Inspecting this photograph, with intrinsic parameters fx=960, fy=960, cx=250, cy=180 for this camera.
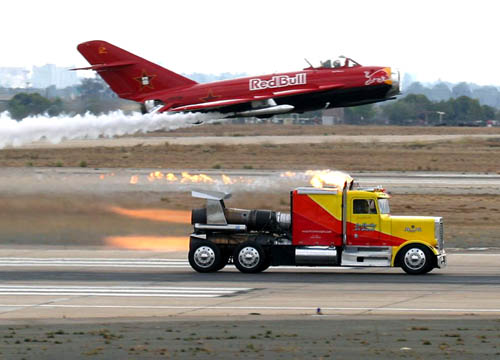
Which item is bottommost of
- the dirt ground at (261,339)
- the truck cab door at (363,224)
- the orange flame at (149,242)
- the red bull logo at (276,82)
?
the dirt ground at (261,339)

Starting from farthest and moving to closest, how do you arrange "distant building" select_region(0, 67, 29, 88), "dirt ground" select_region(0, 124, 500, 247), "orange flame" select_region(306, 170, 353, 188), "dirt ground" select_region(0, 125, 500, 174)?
"distant building" select_region(0, 67, 29, 88), "dirt ground" select_region(0, 125, 500, 174), "dirt ground" select_region(0, 124, 500, 247), "orange flame" select_region(306, 170, 353, 188)

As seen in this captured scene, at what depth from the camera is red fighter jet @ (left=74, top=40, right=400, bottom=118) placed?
47062mm

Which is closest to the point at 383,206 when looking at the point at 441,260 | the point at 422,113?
the point at 441,260

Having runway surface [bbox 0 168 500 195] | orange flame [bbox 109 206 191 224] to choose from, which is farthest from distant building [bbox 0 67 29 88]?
orange flame [bbox 109 206 191 224]

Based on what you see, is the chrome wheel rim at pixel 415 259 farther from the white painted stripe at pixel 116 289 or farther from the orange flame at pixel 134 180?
the orange flame at pixel 134 180

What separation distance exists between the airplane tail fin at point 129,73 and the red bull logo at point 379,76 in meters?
8.84

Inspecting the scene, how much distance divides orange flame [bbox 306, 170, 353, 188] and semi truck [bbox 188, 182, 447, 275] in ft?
4.27

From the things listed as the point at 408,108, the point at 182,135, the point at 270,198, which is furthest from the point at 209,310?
the point at 408,108

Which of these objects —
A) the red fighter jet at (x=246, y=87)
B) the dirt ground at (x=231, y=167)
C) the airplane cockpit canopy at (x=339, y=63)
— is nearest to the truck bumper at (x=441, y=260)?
the dirt ground at (x=231, y=167)

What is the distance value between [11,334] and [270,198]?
1517cm

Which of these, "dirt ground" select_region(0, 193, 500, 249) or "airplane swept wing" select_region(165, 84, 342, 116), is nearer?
"dirt ground" select_region(0, 193, 500, 249)

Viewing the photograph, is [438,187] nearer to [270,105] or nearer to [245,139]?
[270,105]

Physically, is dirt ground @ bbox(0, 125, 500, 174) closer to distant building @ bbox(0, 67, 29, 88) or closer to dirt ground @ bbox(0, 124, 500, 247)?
dirt ground @ bbox(0, 124, 500, 247)

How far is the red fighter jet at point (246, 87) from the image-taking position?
47.1 meters
